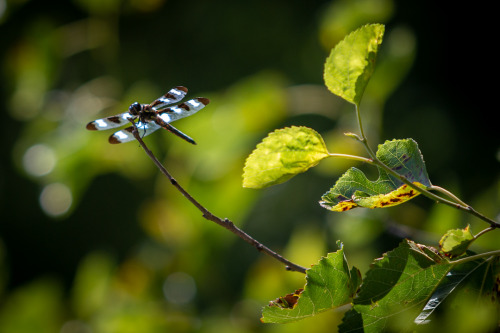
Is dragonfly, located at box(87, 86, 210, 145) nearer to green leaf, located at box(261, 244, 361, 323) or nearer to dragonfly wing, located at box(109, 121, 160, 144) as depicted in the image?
dragonfly wing, located at box(109, 121, 160, 144)

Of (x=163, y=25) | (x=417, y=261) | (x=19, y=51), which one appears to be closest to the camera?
(x=417, y=261)

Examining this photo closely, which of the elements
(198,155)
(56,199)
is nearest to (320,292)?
(198,155)

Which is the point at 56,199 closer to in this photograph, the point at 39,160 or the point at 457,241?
the point at 39,160

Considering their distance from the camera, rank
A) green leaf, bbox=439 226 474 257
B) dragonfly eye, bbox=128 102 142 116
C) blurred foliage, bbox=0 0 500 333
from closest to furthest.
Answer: green leaf, bbox=439 226 474 257
dragonfly eye, bbox=128 102 142 116
blurred foliage, bbox=0 0 500 333

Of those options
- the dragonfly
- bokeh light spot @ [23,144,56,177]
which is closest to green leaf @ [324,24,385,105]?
the dragonfly

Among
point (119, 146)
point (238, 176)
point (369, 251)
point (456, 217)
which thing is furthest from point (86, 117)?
point (456, 217)

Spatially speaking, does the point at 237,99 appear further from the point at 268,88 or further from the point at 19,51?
the point at 19,51

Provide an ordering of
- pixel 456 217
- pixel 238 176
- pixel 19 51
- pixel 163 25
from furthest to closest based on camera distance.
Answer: pixel 163 25, pixel 19 51, pixel 238 176, pixel 456 217
